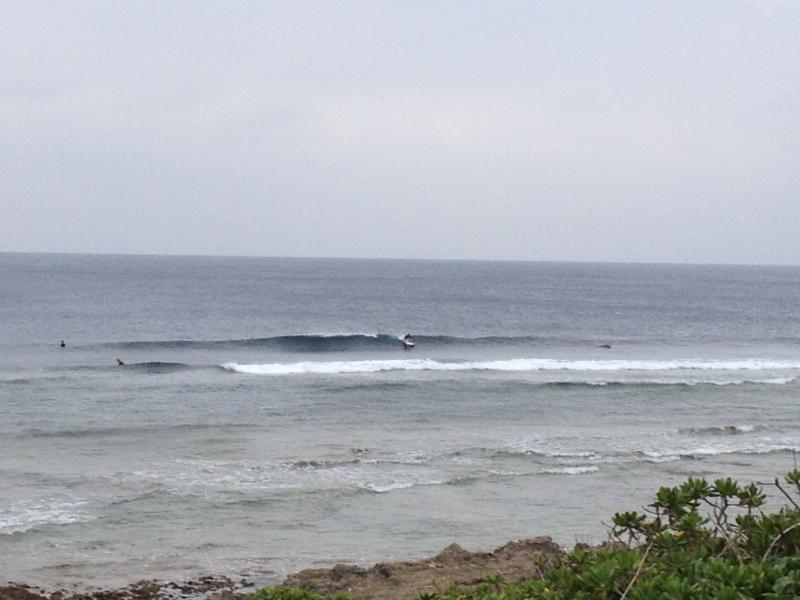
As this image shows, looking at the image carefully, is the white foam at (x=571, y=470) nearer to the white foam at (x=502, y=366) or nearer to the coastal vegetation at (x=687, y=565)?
the coastal vegetation at (x=687, y=565)

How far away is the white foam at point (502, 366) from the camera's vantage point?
35.5 metres

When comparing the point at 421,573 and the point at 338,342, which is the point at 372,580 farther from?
the point at 338,342

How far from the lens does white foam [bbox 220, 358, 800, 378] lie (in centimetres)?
3553

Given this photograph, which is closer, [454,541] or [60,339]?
[454,541]

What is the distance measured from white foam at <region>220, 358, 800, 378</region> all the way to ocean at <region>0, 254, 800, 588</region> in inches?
6.9

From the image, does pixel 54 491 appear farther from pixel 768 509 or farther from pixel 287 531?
pixel 768 509

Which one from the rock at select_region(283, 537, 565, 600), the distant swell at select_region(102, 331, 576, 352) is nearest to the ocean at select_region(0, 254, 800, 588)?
the distant swell at select_region(102, 331, 576, 352)

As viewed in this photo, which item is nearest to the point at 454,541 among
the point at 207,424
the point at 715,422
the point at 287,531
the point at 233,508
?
the point at 287,531

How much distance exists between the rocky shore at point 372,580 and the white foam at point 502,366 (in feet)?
74.6

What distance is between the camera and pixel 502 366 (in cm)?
3738

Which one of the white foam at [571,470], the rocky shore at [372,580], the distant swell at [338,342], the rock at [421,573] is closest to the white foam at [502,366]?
the distant swell at [338,342]

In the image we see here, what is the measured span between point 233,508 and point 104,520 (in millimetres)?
2112

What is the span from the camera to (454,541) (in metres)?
13.6

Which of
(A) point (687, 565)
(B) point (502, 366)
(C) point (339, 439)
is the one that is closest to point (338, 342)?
(B) point (502, 366)
